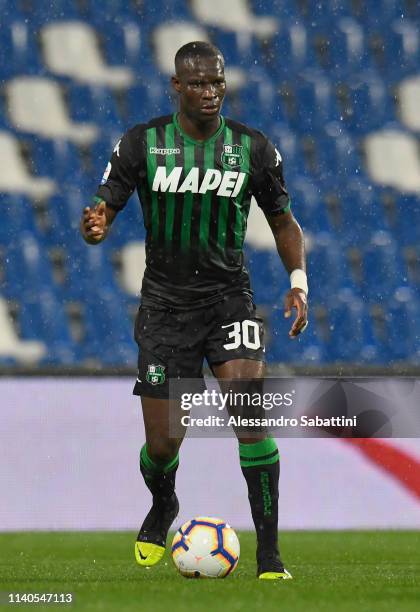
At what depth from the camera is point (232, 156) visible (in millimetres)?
5195

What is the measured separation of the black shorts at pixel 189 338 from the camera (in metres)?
5.18

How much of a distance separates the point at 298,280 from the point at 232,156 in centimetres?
54

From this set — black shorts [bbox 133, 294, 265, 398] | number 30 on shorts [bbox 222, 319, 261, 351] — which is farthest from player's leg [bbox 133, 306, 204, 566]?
number 30 on shorts [bbox 222, 319, 261, 351]

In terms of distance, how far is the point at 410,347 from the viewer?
35.1 ft

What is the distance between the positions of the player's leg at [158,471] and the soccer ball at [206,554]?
1.88ft

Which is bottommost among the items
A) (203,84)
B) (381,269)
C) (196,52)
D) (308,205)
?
(381,269)

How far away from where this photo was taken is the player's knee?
548 cm

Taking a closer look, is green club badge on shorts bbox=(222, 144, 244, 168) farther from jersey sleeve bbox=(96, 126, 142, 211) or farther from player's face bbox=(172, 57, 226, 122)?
jersey sleeve bbox=(96, 126, 142, 211)

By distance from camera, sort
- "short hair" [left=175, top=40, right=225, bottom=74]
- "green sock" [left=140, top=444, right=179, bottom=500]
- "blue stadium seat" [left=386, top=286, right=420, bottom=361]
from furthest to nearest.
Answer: "blue stadium seat" [left=386, top=286, right=420, bottom=361] → "green sock" [left=140, top=444, right=179, bottom=500] → "short hair" [left=175, top=40, right=225, bottom=74]

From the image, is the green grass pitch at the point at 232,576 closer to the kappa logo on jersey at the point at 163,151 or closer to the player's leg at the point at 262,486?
the player's leg at the point at 262,486

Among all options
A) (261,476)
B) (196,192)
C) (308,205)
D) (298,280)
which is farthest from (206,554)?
(308,205)

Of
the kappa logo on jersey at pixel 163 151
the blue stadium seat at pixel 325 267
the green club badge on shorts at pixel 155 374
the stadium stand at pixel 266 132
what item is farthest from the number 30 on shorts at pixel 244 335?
the blue stadium seat at pixel 325 267

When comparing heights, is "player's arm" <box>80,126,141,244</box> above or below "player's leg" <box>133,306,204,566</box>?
above

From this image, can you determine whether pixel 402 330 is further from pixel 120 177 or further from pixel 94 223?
pixel 94 223
